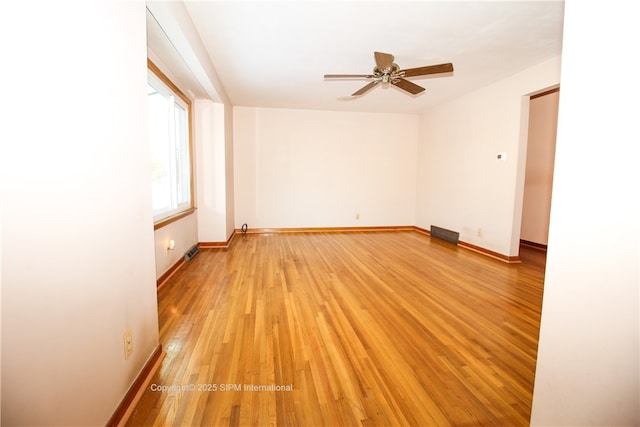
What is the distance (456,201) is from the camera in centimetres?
488

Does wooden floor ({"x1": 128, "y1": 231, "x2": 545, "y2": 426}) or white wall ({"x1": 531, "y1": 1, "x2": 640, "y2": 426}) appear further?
wooden floor ({"x1": 128, "y1": 231, "x2": 545, "y2": 426})

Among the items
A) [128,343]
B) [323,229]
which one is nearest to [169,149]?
[128,343]

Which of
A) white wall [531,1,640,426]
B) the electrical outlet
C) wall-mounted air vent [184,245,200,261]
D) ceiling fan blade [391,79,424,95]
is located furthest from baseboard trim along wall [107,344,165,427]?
ceiling fan blade [391,79,424,95]

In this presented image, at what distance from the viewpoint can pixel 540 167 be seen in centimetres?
472

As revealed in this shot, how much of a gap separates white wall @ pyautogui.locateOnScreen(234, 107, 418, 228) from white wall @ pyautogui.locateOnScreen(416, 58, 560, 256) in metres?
0.63

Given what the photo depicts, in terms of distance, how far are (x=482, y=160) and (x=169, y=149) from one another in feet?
15.6

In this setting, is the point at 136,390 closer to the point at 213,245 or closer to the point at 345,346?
the point at 345,346

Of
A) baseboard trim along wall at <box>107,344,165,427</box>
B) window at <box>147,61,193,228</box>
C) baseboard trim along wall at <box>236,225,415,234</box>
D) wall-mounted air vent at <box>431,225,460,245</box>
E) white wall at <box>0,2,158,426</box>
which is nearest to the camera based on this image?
white wall at <box>0,2,158,426</box>

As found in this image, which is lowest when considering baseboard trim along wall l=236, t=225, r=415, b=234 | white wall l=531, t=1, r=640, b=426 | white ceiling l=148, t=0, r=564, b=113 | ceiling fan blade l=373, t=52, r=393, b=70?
baseboard trim along wall l=236, t=225, r=415, b=234

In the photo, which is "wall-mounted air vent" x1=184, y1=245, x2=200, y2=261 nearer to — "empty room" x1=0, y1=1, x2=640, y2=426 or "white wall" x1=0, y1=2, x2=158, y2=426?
"empty room" x1=0, y1=1, x2=640, y2=426

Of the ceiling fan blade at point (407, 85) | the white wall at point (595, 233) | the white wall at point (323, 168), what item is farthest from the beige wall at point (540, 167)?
the white wall at point (595, 233)

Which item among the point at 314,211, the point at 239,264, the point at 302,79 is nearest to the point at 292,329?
the point at 239,264

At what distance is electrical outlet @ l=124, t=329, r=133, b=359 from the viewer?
1.28 meters

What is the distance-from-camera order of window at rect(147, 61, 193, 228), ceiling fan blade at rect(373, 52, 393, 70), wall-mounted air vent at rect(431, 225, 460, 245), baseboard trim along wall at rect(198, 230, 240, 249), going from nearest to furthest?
ceiling fan blade at rect(373, 52, 393, 70)
window at rect(147, 61, 193, 228)
baseboard trim along wall at rect(198, 230, 240, 249)
wall-mounted air vent at rect(431, 225, 460, 245)
